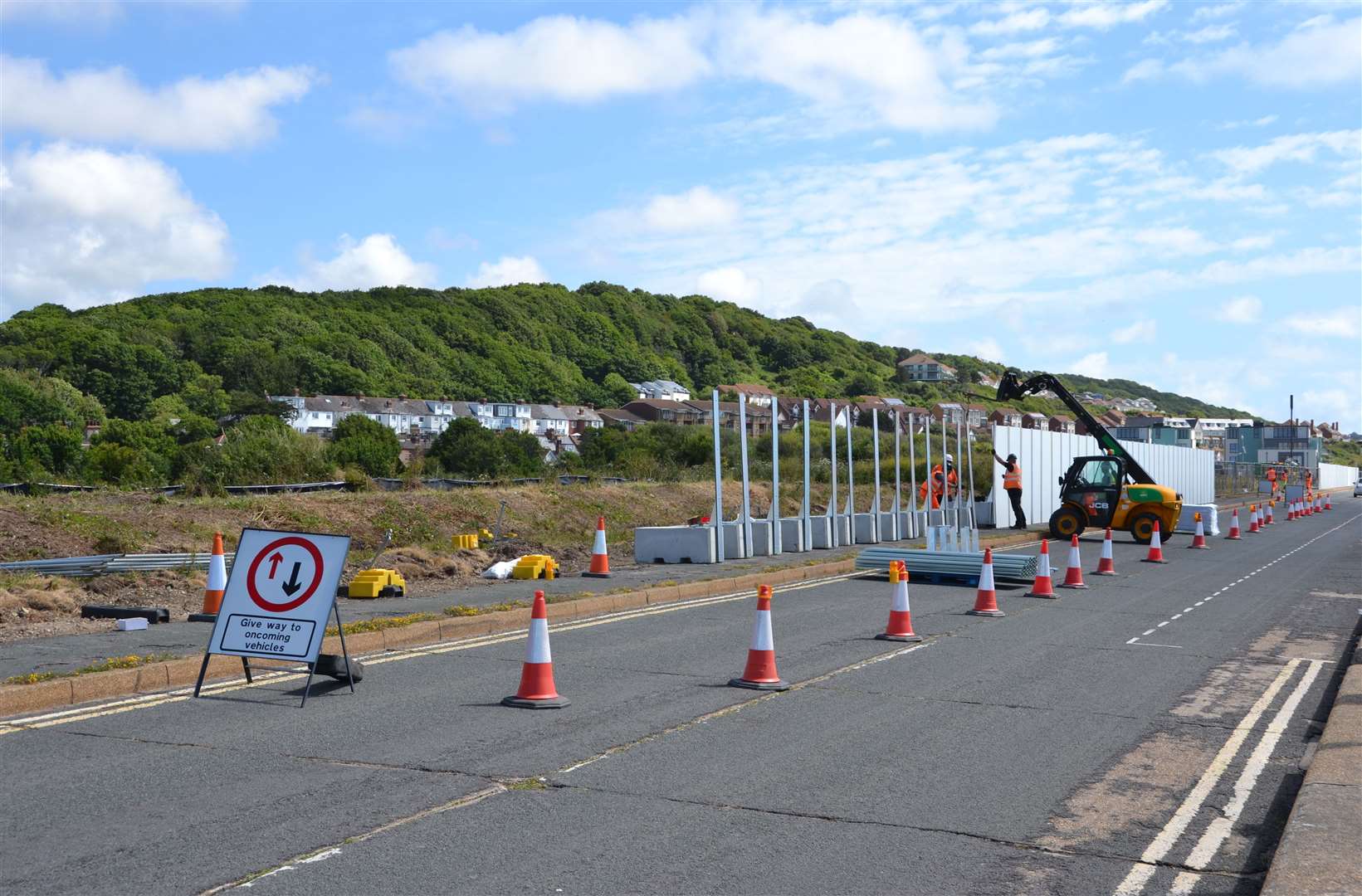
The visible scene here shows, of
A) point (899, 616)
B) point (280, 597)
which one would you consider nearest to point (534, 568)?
point (899, 616)

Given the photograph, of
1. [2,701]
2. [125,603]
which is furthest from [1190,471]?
[2,701]

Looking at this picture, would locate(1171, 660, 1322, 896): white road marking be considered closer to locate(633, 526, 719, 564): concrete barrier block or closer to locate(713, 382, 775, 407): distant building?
locate(633, 526, 719, 564): concrete barrier block

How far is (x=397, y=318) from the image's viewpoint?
522 ft

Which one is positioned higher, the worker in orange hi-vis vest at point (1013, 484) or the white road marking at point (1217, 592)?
the worker in orange hi-vis vest at point (1013, 484)

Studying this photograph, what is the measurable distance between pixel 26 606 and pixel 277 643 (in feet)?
20.6

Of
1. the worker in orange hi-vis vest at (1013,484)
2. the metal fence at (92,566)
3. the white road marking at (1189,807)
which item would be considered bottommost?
the white road marking at (1189,807)

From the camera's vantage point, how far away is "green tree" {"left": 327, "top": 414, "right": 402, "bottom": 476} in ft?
143

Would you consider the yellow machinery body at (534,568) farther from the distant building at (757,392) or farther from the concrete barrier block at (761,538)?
the distant building at (757,392)

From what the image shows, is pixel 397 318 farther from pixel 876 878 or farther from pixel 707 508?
pixel 876 878

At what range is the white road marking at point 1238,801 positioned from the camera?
5.76m

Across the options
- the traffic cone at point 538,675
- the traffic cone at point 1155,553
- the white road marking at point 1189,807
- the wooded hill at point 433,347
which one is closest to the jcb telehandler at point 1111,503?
the traffic cone at point 1155,553

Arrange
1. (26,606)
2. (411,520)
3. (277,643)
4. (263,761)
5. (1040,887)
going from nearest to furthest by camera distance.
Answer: (1040,887) → (263,761) → (277,643) → (26,606) → (411,520)

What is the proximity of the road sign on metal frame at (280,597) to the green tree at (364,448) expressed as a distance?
96.2 feet

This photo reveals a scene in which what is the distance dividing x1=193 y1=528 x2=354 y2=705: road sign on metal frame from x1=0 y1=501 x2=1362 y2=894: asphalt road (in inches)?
15.8
